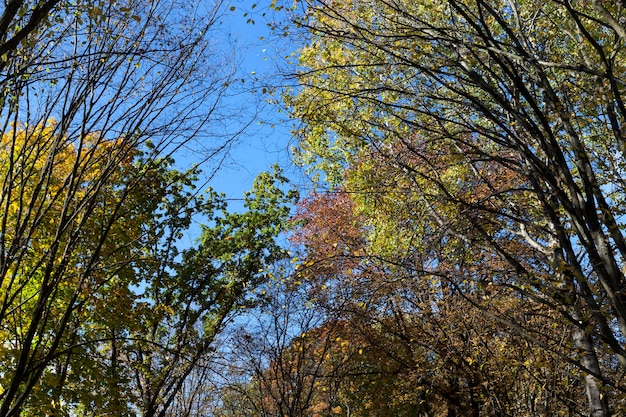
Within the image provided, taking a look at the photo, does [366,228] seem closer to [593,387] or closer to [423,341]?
[423,341]

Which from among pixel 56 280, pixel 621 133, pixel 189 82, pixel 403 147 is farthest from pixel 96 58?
pixel 403 147

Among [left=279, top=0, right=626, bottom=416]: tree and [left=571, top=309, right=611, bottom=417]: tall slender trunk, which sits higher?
[left=279, top=0, right=626, bottom=416]: tree

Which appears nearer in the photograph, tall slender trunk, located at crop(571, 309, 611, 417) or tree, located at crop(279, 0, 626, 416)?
tree, located at crop(279, 0, 626, 416)

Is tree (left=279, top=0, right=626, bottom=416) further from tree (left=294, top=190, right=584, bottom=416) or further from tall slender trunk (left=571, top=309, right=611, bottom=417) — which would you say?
tree (left=294, top=190, right=584, bottom=416)

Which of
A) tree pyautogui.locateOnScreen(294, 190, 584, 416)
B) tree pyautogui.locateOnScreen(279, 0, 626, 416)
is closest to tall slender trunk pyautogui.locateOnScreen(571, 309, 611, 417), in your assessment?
tree pyautogui.locateOnScreen(279, 0, 626, 416)

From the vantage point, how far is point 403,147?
6.96m

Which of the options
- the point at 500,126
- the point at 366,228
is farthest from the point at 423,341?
the point at 500,126

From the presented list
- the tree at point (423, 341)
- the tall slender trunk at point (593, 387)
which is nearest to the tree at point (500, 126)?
the tall slender trunk at point (593, 387)

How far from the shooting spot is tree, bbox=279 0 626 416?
11.9ft

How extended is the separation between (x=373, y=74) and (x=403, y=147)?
1.47 m

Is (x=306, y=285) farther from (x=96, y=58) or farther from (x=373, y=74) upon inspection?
(x=96, y=58)

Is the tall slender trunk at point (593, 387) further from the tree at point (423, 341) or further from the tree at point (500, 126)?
the tree at point (423, 341)

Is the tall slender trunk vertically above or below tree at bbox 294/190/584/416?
below

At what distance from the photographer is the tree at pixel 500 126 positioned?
3.64 metres
